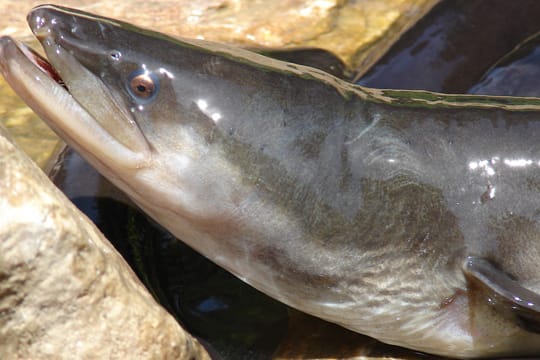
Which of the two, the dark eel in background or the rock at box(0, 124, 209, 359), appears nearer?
the rock at box(0, 124, 209, 359)

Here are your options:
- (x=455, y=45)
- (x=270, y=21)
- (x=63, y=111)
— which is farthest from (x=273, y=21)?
(x=63, y=111)

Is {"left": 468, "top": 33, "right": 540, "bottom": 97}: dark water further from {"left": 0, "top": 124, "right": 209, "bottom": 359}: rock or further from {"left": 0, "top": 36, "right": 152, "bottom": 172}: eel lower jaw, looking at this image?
{"left": 0, "top": 124, "right": 209, "bottom": 359}: rock

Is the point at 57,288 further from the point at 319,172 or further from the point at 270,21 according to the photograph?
the point at 270,21

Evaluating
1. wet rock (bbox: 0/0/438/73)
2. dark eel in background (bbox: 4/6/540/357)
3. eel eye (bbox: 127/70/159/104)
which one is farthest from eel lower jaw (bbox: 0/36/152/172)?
wet rock (bbox: 0/0/438/73)

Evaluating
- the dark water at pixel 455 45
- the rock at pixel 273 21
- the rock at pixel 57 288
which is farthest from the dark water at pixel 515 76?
the rock at pixel 57 288

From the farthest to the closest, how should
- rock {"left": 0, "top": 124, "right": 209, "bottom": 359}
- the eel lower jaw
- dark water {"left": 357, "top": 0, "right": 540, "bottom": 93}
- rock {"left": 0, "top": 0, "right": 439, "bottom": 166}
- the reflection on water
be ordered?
rock {"left": 0, "top": 0, "right": 439, "bottom": 166}, dark water {"left": 357, "top": 0, "right": 540, "bottom": 93}, the reflection on water, the eel lower jaw, rock {"left": 0, "top": 124, "right": 209, "bottom": 359}

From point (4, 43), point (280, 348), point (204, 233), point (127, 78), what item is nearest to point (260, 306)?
point (280, 348)

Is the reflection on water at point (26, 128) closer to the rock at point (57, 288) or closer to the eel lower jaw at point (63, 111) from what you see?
the eel lower jaw at point (63, 111)
